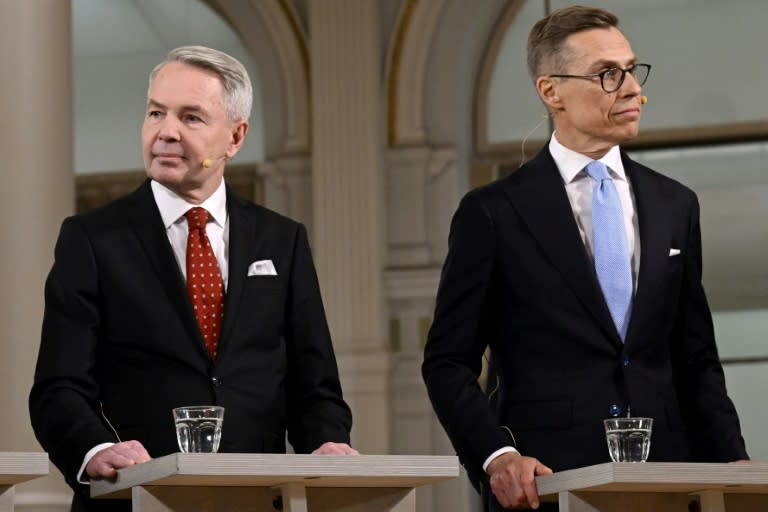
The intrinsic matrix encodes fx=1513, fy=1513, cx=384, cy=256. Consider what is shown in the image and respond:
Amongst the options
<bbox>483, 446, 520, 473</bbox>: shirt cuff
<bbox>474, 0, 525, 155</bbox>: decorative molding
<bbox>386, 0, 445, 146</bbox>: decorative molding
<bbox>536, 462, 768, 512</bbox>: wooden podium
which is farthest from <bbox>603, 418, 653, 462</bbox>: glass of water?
<bbox>474, 0, 525, 155</bbox>: decorative molding

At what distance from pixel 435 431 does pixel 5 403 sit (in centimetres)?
365

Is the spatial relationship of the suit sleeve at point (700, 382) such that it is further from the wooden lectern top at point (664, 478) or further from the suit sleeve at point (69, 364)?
the suit sleeve at point (69, 364)

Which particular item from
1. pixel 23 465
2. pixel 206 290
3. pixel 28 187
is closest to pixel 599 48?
pixel 206 290

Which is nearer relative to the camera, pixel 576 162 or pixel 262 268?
pixel 262 268

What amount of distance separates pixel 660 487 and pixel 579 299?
49 centimetres

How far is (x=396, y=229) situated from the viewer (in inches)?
317

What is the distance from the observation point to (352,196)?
800 cm

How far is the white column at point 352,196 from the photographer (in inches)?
307

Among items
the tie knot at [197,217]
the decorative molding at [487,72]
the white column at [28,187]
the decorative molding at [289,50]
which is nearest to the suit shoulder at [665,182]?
the tie knot at [197,217]

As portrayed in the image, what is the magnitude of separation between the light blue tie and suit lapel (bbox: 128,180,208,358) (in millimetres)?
735

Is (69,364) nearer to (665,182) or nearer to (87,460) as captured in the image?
(87,460)


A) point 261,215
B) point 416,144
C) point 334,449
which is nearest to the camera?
point 334,449

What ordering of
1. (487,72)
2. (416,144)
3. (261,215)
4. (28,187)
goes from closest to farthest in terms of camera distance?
(261,215) → (28,187) → (416,144) → (487,72)

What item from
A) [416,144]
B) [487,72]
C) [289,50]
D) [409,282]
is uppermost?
[289,50]
